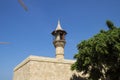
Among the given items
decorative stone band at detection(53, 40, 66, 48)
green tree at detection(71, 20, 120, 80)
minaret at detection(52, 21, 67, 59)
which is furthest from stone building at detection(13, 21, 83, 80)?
green tree at detection(71, 20, 120, 80)

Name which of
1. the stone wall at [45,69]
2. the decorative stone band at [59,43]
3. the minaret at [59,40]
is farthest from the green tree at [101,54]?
the decorative stone band at [59,43]

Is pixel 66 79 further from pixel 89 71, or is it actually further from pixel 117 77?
pixel 117 77

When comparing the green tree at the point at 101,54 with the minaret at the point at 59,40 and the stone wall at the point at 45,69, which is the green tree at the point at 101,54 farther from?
the minaret at the point at 59,40

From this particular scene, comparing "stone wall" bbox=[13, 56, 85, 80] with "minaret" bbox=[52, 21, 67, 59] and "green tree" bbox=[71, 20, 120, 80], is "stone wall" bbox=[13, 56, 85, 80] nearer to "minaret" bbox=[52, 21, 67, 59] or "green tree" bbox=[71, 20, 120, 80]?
"minaret" bbox=[52, 21, 67, 59]

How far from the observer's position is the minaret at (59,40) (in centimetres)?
2698

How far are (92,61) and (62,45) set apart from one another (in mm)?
7699

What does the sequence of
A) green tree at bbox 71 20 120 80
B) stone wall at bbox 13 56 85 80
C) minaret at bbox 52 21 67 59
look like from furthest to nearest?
minaret at bbox 52 21 67 59 → stone wall at bbox 13 56 85 80 → green tree at bbox 71 20 120 80

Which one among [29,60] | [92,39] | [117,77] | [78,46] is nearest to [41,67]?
[29,60]

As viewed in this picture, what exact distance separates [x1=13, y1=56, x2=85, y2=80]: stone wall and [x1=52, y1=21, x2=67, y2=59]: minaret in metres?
1.57

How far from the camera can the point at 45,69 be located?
951 inches

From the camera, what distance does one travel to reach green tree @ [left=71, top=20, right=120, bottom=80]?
64.7 ft

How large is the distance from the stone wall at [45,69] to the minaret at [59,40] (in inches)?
61.8

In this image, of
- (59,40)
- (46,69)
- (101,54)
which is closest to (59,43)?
(59,40)

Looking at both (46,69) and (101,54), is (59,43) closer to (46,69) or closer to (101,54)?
(46,69)
